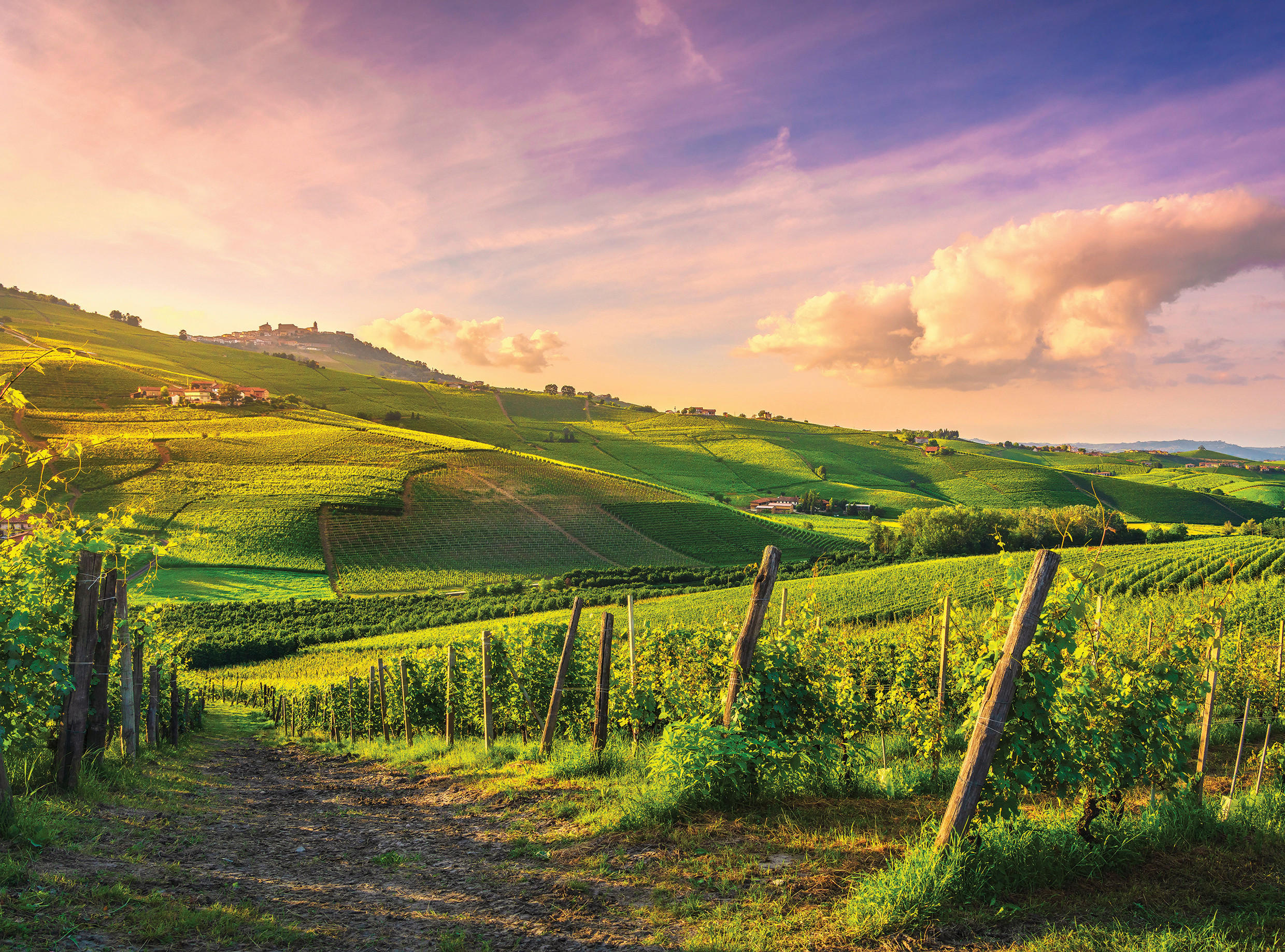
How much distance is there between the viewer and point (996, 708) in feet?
16.0

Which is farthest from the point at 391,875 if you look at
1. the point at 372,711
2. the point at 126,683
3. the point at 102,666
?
the point at 372,711

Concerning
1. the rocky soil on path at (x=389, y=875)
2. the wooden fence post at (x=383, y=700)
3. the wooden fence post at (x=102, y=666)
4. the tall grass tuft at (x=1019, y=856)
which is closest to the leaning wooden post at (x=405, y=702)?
the wooden fence post at (x=383, y=700)

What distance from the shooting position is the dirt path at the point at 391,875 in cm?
476

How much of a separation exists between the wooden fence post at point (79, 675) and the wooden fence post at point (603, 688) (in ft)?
20.0

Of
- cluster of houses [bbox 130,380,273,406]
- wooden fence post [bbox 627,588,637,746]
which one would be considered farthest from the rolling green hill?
wooden fence post [bbox 627,588,637,746]

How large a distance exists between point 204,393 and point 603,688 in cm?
14284

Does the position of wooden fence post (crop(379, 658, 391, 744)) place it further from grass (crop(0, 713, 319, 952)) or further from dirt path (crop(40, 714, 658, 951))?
grass (crop(0, 713, 319, 952))

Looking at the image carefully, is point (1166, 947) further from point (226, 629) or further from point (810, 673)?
point (226, 629)

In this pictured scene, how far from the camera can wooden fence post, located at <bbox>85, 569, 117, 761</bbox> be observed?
27.2ft

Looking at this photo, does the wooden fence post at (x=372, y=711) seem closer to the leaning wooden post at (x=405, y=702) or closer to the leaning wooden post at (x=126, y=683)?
the leaning wooden post at (x=405, y=702)

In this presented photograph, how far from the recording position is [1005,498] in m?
120

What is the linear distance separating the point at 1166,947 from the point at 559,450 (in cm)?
13192

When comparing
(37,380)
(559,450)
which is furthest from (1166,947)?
(37,380)

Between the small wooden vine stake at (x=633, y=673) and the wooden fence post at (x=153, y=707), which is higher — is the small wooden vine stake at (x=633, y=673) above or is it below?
above
